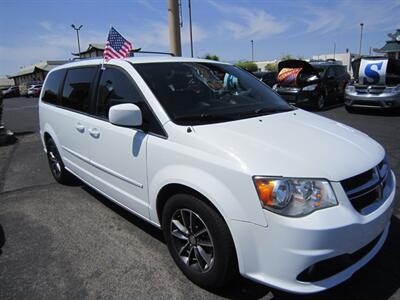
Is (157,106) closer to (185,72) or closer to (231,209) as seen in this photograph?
(185,72)

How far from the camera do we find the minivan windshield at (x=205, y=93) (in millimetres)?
2814

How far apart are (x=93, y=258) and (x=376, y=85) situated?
10.5 metres

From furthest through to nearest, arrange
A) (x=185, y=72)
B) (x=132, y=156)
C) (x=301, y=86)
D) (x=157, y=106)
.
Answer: (x=301, y=86) → (x=185, y=72) → (x=132, y=156) → (x=157, y=106)

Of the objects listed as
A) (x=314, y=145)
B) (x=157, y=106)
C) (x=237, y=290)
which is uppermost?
(x=157, y=106)

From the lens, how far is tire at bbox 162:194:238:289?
227 cm

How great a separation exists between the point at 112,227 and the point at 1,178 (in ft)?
10.2

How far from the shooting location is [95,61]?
3.81 m

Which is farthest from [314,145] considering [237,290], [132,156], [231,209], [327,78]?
[327,78]

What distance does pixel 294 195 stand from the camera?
2055 mm

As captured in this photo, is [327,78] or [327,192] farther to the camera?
[327,78]

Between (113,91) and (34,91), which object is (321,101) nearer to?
(113,91)

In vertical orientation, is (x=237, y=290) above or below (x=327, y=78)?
below

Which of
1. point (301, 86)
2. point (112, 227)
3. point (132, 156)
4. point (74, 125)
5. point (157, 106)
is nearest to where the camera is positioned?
point (157, 106)

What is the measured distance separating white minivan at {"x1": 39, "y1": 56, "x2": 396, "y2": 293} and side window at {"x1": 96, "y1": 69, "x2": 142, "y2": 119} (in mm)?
18
